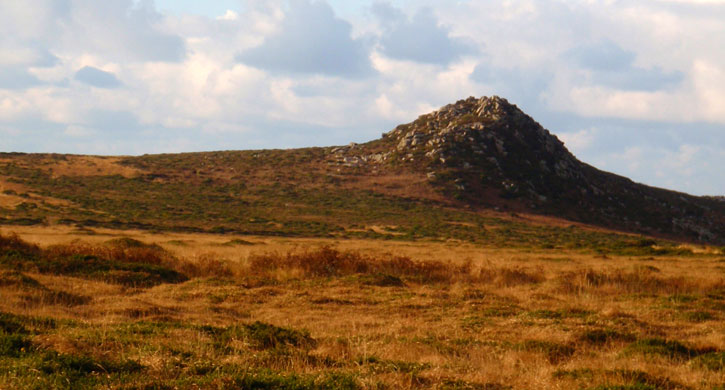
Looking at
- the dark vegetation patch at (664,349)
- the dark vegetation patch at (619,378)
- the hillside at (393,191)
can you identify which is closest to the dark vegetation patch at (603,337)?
the dark vegetation patch at (664,349)

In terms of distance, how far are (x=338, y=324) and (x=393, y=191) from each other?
231ft

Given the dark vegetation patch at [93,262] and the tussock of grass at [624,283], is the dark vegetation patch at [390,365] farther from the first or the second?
the tussock of grass at [624,283]

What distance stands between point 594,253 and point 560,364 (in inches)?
1321

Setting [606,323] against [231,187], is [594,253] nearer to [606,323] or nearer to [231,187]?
[606,323]

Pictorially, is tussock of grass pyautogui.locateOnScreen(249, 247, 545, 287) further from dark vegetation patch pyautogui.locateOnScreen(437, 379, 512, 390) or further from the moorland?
dark vegetation patch pyautogui.locateOnScreen(437, 379, 512, 390)

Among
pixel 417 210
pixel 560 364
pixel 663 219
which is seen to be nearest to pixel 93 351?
pixel 560 364

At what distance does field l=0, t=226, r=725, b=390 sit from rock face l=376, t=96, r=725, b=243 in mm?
64016

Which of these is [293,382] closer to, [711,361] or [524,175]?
[711,361]

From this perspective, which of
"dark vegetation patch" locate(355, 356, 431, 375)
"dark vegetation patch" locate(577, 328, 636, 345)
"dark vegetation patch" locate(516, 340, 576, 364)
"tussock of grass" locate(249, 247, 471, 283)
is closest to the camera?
"dark vegetation patch" locate(355, 356, 431, 375)

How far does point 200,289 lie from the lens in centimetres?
1684

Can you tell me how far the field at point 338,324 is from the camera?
802 centimetres

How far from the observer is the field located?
8.02 metres

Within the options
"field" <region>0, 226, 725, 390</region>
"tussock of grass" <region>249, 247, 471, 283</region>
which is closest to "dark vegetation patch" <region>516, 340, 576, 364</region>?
"field" <region>0, 226, 725, 390</region>

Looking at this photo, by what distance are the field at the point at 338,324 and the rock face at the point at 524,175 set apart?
210 ft
